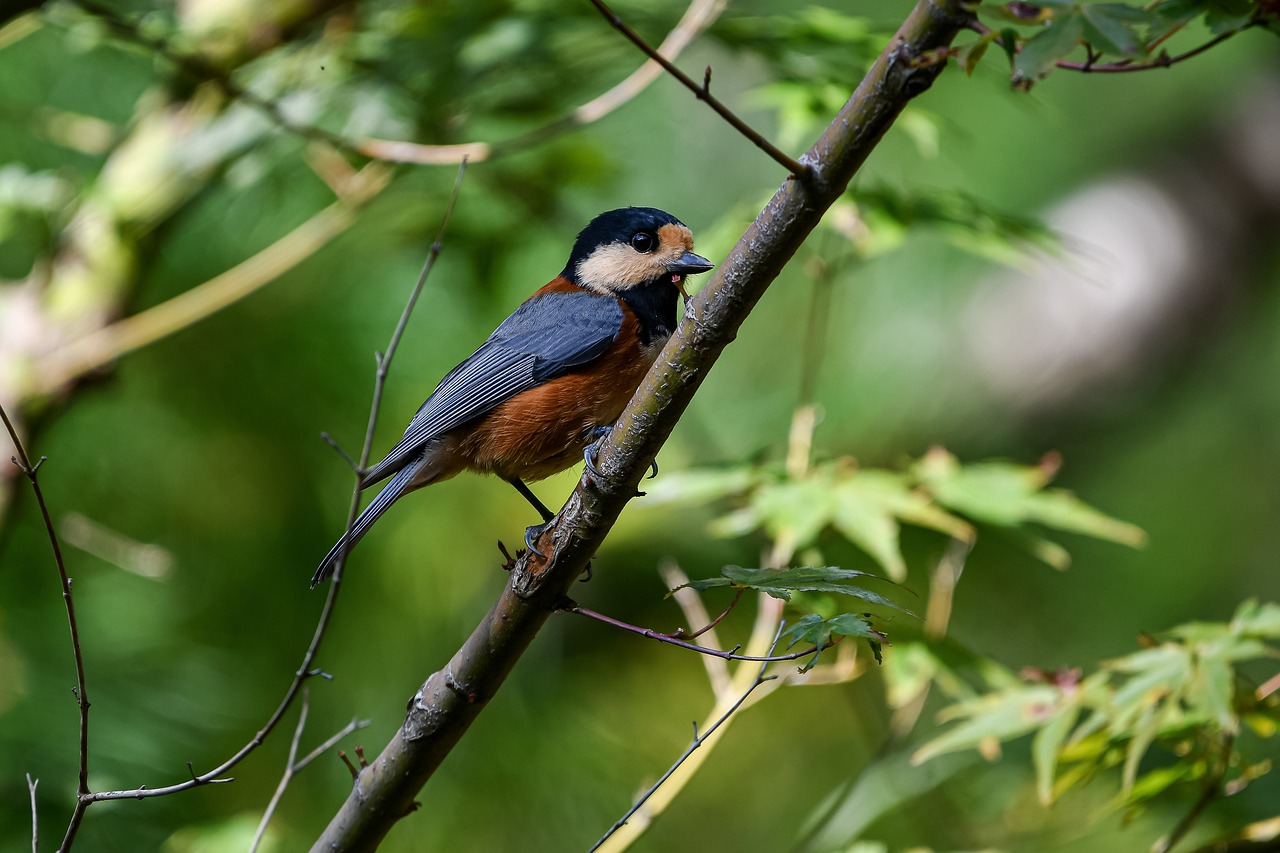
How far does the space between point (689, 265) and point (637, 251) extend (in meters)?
0.21

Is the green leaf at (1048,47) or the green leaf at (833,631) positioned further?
the green leaf at (833,631)

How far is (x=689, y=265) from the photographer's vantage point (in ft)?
10.3

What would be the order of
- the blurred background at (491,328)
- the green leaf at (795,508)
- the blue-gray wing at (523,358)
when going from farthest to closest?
the blurred background at (491,328), the blue-gray wing at (523,358), the green leaf at (795,508)

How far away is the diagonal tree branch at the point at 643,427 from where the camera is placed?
5.39 ft

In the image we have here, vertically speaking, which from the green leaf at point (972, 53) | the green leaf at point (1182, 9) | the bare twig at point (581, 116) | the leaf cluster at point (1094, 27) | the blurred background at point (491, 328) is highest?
the green leaf at point (1182, 9)

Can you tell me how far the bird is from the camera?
3.08 meters

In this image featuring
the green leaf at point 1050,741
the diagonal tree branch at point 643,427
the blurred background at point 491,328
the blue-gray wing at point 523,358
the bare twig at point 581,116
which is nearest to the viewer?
the diagonal tree branch at point 643,427

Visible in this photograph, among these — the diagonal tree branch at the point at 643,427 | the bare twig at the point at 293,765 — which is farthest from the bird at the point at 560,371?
the diagonal tree branch at the point at 643,427

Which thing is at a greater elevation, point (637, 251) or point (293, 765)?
point (637, 251)

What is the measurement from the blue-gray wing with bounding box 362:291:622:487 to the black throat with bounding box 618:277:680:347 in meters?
0.06

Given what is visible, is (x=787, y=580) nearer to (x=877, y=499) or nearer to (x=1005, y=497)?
(x=877, y=499)

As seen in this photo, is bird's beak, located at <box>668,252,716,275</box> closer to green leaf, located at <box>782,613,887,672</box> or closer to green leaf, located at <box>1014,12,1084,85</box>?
green leaf, located at <box>782,613,887,672</box>

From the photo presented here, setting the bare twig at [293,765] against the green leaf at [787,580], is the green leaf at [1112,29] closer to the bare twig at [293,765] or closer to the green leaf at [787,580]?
the green leaf at [787,580]

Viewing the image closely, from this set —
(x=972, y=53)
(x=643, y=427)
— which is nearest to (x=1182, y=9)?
(x=972, y=53)
